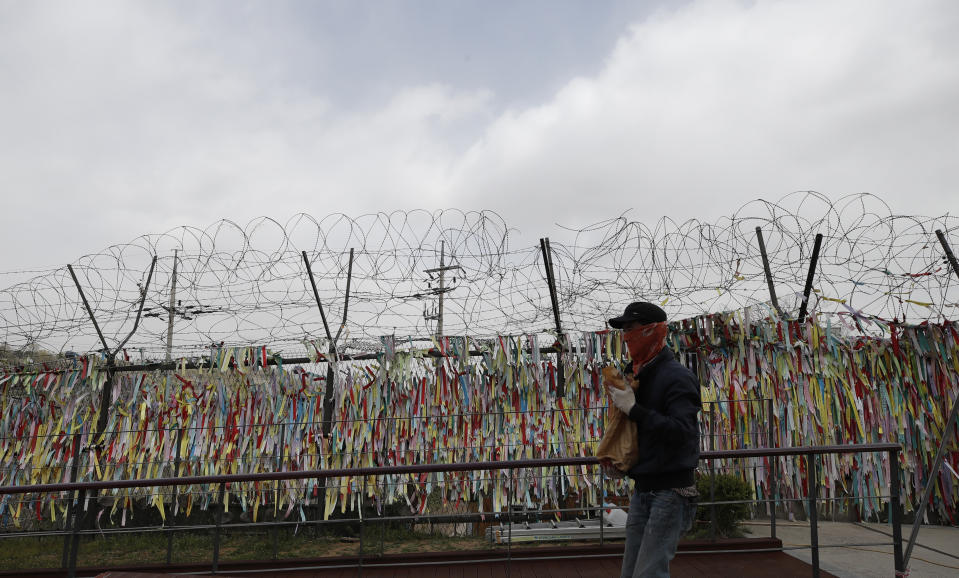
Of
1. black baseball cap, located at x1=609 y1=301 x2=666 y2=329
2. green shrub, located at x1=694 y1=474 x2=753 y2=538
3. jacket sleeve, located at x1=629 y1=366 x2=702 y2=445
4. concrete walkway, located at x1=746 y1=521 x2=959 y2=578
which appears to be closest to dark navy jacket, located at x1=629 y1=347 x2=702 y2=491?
jacket sleeve, located at x1=629 y1=366 x2=702 y2=445

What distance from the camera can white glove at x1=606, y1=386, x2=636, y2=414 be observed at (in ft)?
7.69

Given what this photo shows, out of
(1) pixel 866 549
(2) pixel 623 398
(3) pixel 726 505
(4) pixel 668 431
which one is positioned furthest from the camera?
(3) pixel 726 505

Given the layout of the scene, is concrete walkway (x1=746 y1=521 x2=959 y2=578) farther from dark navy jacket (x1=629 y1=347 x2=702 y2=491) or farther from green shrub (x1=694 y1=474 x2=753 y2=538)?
dark navy jacket (x1=629 y1=347 x2=702 y2=491)

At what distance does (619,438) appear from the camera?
2412 millimetres

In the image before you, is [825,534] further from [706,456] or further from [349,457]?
[349,457]

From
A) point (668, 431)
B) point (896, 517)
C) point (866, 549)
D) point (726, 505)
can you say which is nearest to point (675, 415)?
point (668, 431)

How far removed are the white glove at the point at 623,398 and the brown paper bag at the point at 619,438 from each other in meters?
0.02

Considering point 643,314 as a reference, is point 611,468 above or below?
below

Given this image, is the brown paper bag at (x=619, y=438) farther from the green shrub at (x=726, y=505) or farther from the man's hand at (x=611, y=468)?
the green shrub at (x=726, y=505)

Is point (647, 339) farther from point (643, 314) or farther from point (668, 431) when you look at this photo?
point (668, 431)

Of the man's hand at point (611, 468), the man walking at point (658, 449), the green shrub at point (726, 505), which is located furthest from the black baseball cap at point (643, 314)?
the green shrub at point (726, 505)

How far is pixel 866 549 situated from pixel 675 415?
11.5 ft

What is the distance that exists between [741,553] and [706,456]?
1.48 metres

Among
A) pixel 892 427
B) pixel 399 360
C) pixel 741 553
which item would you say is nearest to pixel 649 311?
pixel 741 553
